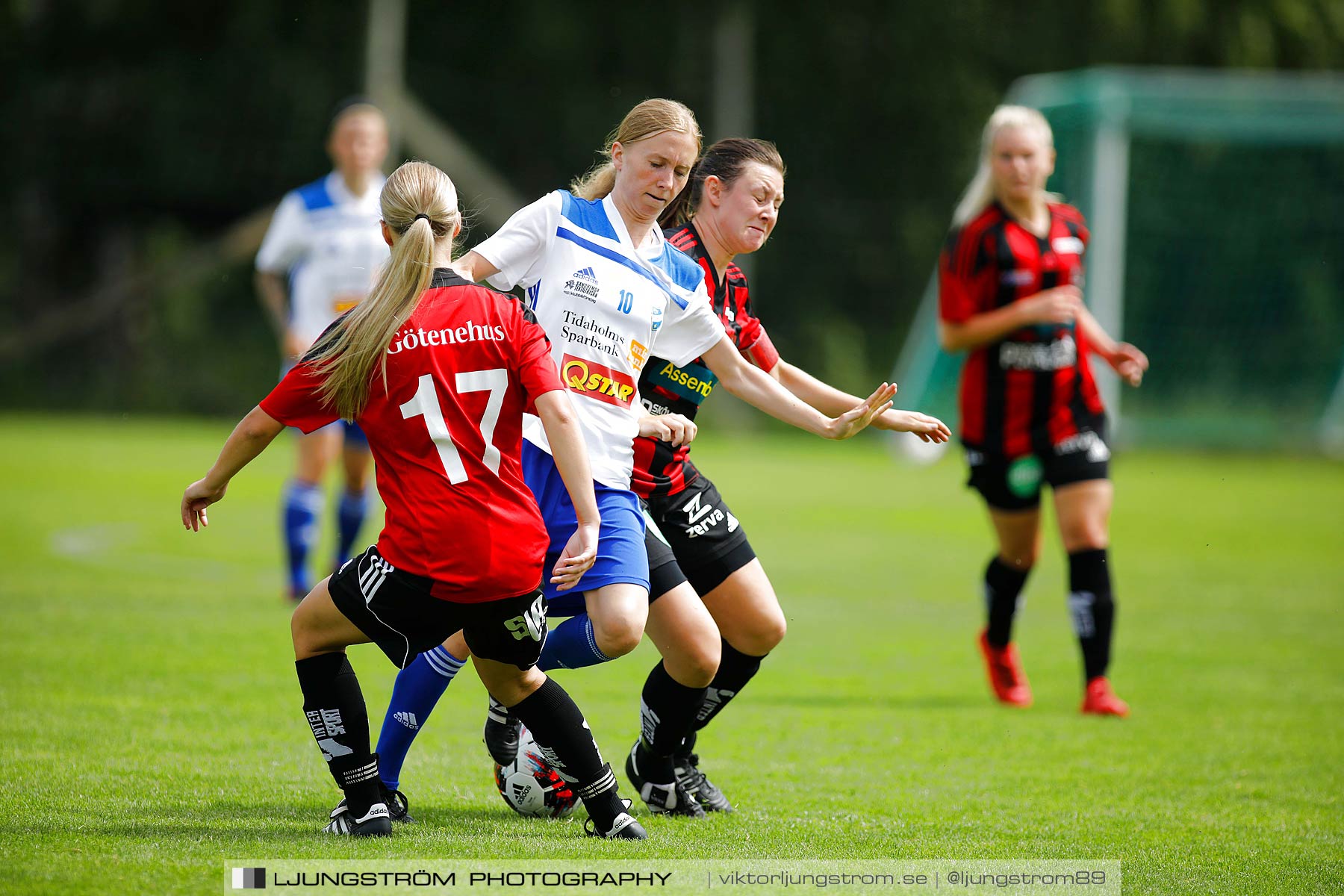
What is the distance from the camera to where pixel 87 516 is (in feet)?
36.6

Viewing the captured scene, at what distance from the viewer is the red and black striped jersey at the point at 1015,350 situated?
614 cm

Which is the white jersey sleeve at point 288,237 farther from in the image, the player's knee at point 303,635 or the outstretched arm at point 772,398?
the player's knee at point 303,635

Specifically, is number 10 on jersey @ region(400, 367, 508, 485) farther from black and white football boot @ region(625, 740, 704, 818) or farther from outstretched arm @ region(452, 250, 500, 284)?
black and white football boot @ region(625, 740, 704, 818)

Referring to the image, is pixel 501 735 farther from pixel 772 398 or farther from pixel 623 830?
pixel 772 398

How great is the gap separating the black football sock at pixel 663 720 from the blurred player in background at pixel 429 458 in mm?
592

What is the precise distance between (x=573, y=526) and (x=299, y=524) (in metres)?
4.10

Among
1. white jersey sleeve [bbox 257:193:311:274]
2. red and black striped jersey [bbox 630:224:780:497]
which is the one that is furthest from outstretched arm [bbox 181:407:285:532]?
white jersey sleeve [bbox 257:193:311:274]

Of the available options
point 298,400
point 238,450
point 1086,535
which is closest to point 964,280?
point 1086,535

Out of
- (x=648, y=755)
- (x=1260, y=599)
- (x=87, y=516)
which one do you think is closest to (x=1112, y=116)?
(x=1260, y=599)

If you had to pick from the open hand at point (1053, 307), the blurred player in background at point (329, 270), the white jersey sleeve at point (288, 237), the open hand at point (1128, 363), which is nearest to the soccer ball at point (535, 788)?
the open hand at point (1053, 307)

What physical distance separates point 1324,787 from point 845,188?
23.8 meters

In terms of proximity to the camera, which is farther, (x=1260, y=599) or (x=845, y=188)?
(x=845, y=188)

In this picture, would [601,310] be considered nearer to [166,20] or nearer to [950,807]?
[950,807]

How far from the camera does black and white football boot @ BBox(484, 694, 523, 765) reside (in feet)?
14.0
